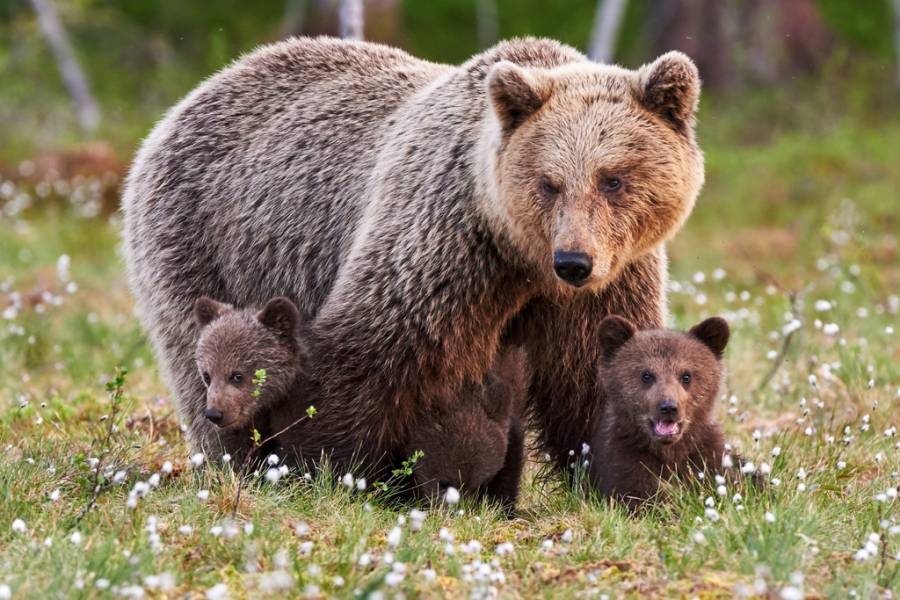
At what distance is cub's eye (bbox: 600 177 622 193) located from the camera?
5.52 meters

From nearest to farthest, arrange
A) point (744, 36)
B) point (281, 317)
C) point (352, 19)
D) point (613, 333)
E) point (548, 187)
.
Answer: point (548, 187) → point (613, 333) → point (281, 317) → point (352, 19) → point (744, 36)

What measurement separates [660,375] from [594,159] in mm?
977

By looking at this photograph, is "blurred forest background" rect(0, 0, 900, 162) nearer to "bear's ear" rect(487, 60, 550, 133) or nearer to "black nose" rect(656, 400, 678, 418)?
"bear's ear" rect(487, 60, 550, 133)

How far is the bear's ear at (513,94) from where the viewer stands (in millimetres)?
5637

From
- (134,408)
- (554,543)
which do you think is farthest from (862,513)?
(134,408)

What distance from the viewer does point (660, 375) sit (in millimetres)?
5582

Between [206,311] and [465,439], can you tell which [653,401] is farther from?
[206,311]

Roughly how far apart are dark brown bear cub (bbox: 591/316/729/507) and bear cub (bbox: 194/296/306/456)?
1449mm

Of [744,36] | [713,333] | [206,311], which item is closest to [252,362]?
[206,311]

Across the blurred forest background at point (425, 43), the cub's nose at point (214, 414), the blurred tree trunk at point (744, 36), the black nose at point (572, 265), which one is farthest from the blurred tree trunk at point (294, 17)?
the black nose at point (572, 265)

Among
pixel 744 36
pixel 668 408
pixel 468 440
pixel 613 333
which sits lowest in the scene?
pixel 468 440

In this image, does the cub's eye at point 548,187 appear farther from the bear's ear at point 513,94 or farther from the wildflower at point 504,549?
the wildflower at point 504,549

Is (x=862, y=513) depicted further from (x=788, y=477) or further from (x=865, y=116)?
(x=865, y=116)

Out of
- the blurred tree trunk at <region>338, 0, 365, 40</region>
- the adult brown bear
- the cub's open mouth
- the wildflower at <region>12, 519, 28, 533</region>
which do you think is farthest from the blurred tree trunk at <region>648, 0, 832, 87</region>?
the wildflower at <region>12, 519, 28, 533</region>
